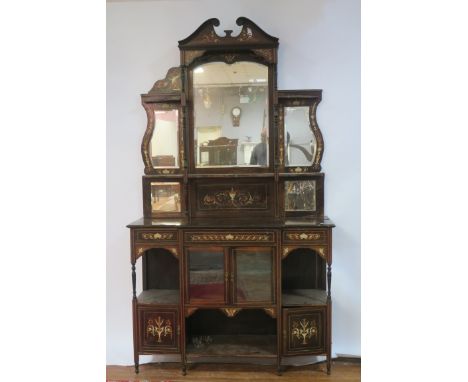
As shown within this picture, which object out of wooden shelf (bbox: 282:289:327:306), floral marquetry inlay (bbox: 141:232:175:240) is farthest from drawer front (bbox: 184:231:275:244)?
wooden shelf (bbox: 282:289:327:306)

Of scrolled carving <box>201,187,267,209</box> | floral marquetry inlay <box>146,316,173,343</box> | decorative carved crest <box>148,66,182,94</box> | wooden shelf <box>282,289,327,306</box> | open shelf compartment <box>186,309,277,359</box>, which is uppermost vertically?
decorative carved crest <box>148,66,182,94</box>

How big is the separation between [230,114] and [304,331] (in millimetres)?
1582

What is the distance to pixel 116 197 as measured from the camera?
2590 millimetres

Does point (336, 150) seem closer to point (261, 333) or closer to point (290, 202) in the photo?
point (290, 202)

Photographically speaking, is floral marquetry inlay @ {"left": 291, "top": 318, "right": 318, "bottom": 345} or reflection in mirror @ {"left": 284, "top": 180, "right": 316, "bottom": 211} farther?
reflection in mirror @ {"left": 284, "top": 180, "right": 316, "bottom": 211}

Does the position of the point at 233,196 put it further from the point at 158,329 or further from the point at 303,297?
the point at 158,329

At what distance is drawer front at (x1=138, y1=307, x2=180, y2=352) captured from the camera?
2264mm

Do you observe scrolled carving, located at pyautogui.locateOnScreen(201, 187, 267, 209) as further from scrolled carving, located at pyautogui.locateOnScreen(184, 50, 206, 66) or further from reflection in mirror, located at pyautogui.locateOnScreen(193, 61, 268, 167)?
scrolled carving, located at pyautogui.locateOnScreen(184, 50, 206, 66)

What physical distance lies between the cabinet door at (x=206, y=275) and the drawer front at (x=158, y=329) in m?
0.21

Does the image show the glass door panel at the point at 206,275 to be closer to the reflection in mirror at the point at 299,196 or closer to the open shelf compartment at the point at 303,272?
the open shelf compartment at the point at 303,272

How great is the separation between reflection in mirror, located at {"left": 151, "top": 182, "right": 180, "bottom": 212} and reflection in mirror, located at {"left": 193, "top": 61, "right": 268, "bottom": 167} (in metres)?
0.29

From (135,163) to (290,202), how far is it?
1.21 metres

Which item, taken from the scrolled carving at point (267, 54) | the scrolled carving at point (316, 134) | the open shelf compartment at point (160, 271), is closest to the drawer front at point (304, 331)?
the open shelf compartment at point (160, 271)
